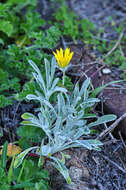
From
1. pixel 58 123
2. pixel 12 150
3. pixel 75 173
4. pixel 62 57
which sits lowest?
pixel 75 173

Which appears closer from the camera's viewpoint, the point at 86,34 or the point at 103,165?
the point at 103,165

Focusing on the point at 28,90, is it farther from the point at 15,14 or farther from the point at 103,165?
the point at 15,14

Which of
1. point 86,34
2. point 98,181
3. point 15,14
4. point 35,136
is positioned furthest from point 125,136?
point 15,14

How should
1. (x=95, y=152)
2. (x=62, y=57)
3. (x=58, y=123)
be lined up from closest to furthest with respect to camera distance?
1. (x=62, y=57)
2. (x=58, y=123)
3. (x=95, y=152)

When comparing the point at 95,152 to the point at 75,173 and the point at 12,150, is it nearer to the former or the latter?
the point at 75,173

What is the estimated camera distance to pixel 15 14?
3.46 metres

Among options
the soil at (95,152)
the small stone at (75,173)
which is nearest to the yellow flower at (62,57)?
the soil at (95,152)

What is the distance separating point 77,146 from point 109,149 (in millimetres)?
Result: 306

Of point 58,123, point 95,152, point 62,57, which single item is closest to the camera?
point 62,57

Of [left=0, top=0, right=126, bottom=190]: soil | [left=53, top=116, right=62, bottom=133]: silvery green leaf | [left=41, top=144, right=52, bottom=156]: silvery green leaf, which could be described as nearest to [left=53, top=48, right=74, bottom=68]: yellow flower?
[left=53, top=116, right=62, bottom=133]: silvery green leaf

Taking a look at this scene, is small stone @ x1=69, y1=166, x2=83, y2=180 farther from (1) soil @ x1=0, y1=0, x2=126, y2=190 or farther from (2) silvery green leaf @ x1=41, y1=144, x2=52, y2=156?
(2) silvery green leaf @ x1=41, y1=144, x2=52, y2=156

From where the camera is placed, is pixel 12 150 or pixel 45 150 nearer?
pixel 45 150

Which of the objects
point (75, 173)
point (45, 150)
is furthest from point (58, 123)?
point (75, 173)

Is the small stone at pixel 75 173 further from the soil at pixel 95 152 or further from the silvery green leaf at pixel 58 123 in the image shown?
the silvery green leaf at pixel 58 123
